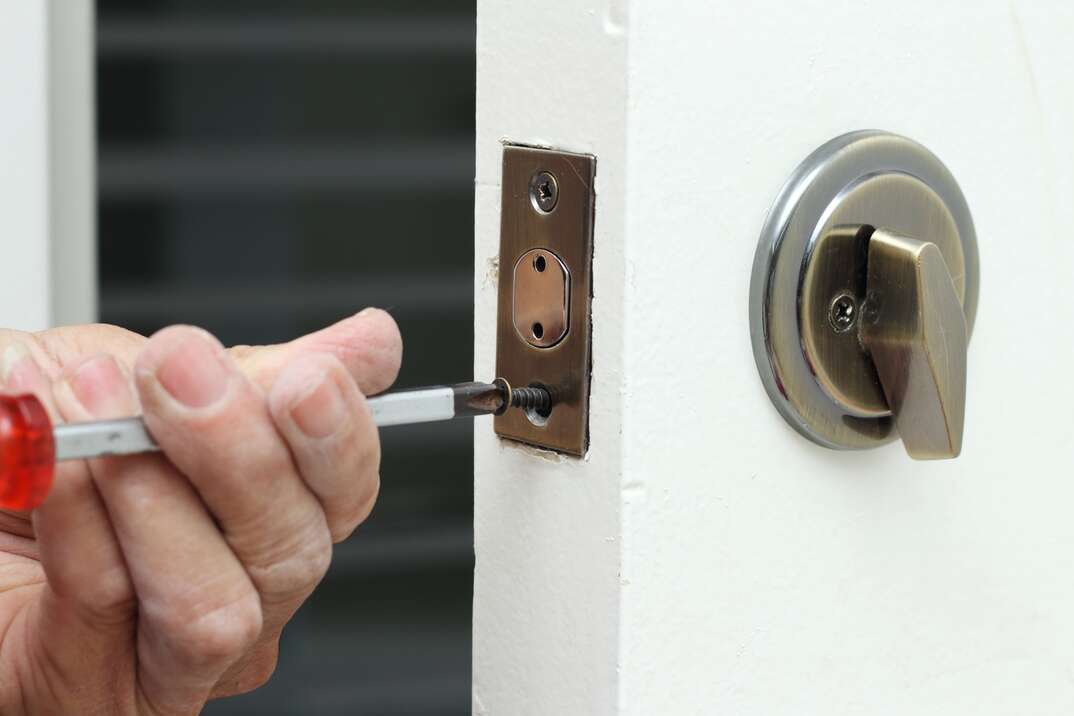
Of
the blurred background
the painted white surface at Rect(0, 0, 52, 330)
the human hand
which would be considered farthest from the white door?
the blurred background

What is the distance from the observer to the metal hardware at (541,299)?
34 cm

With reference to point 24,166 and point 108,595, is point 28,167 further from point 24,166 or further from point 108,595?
point 108,595

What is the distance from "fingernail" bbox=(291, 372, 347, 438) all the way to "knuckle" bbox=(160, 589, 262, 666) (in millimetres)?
56

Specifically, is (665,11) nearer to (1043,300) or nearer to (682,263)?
(682,263)

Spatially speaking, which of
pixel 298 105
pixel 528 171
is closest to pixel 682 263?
pixel 528 171

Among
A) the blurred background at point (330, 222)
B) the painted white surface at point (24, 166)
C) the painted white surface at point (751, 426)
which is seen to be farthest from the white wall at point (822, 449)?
the blurred background at point (330, 222)

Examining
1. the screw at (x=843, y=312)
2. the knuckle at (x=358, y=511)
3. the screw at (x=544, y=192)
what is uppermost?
the screw at (x=544, y=192)

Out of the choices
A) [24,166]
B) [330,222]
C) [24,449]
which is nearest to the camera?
[24,449]

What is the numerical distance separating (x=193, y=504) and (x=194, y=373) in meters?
0.04

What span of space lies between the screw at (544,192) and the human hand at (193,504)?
0.17ft

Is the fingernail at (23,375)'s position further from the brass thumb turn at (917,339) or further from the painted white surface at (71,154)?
the painted white surface at (71,154)

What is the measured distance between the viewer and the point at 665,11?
0.33m

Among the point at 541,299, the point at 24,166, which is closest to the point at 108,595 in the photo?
the point at 541,299

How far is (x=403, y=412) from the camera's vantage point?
1.08 ft
